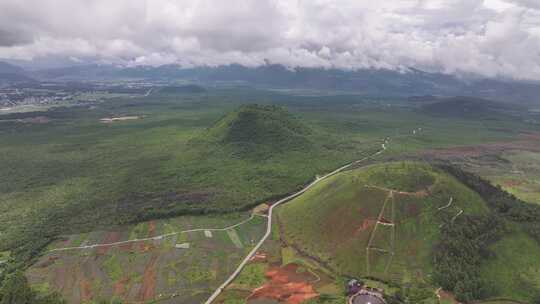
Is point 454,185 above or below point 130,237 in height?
above

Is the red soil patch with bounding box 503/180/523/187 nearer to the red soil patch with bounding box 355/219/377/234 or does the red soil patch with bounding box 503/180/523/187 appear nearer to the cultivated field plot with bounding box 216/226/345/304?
the red soil patch with bounding box 355/219/377/234

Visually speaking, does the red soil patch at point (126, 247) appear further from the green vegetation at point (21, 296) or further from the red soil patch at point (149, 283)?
the green vegetation at point (21, 296)

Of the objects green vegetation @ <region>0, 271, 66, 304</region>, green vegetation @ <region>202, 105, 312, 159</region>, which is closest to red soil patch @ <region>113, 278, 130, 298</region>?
green vegetation @ <region>0, 271, 66, 304</region>

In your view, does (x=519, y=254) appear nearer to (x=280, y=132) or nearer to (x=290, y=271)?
(x=290, y=271)

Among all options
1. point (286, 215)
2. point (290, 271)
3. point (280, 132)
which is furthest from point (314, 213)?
point (280, 132)

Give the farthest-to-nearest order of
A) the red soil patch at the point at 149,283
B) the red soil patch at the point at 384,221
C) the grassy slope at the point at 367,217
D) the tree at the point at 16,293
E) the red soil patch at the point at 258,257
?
the red soil patch at the point at 384,221 < the red soil patch at the point at 258,257 < the grassy slope at the point at 367,217 < the red soil patch at the point at 149,283 < the tree at the point at 16,293

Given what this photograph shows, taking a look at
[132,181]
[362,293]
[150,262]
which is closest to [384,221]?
[362,293]

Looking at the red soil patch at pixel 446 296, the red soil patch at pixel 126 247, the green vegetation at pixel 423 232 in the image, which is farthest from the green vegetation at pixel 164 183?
the red soil patch at pixel 126 247
